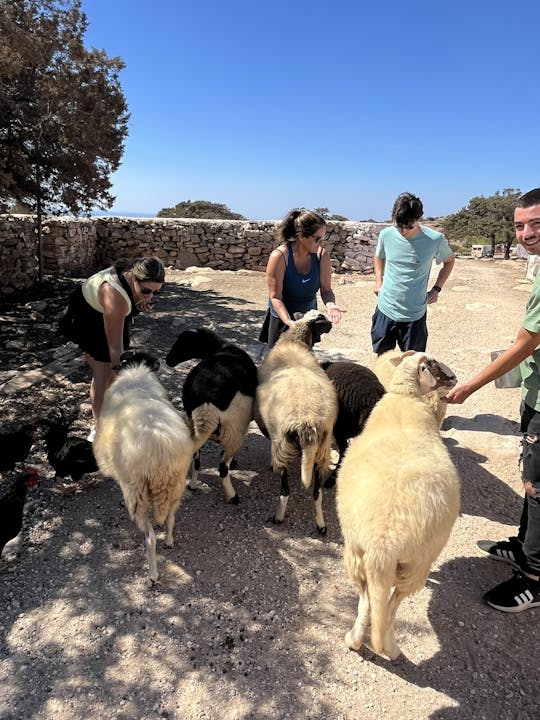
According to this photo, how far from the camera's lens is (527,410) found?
2977 millimetres

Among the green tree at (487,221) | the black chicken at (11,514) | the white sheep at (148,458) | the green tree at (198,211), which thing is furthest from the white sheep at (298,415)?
the green tree at (198,211)

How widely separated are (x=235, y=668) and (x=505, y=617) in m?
1.87

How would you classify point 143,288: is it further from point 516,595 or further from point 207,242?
point 207,242

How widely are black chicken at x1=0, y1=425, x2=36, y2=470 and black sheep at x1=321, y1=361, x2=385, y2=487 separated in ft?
9.79

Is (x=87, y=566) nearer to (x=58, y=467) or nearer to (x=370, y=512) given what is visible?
(x=58, y=467)

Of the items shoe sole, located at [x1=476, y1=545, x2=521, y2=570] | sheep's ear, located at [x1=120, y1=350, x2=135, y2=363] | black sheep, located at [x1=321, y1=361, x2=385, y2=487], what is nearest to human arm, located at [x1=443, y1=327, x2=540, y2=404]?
black sheep, located at [x1=321, y1=361, x2=385, y2=487]

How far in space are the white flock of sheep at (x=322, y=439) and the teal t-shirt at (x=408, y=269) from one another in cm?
59

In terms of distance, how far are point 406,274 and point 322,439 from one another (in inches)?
79.3

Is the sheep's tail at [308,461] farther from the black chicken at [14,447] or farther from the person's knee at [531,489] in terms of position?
the black chicken at [14,447]

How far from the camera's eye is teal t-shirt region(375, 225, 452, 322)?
4520 mm

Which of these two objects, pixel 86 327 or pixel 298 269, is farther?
pixel 298 269

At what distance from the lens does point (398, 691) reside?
259 centimetres

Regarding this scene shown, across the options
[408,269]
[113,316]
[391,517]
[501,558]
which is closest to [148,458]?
[113,316]

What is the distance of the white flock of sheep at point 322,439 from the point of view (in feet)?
7.98
